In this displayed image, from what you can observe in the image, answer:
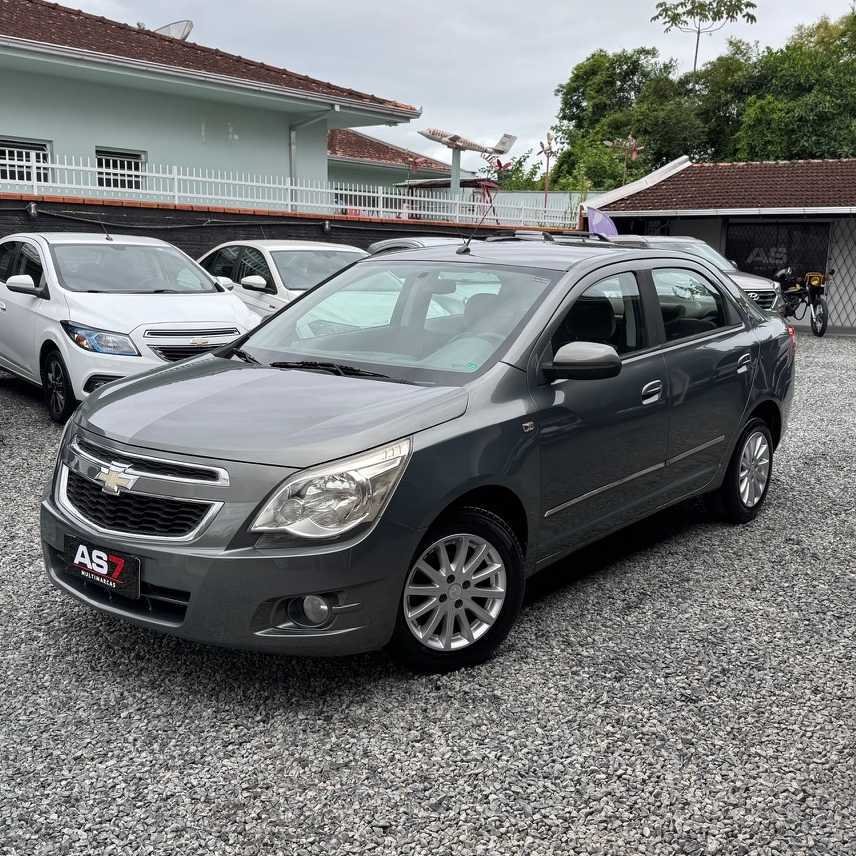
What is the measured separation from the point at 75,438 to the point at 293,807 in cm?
172

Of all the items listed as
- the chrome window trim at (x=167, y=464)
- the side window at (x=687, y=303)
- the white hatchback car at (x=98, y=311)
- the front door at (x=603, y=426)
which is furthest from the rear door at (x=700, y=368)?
the white hatchback car at (x=98, y=311)

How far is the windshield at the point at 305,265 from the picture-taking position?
10.7m

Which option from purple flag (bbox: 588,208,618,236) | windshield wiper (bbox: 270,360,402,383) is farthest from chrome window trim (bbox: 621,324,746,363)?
purple flag (bbox: 588,208,618,236)

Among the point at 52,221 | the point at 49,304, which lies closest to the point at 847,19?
the point at 52,221

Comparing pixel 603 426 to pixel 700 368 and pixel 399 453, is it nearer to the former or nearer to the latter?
pixel 700 368

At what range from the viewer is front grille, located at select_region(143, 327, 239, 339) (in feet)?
25.2

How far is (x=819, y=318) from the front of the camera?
19.3m

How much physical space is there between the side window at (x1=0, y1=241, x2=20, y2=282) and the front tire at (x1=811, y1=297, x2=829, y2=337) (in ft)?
51.1

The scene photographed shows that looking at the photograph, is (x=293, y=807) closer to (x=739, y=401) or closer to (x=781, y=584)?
(x=781, y=584)

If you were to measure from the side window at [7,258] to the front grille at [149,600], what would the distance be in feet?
22.0

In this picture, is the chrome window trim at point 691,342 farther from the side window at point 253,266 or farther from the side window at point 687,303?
the side window at point 253,266

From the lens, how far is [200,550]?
123 inches

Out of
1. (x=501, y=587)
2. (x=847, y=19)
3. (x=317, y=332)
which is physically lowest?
(x=501, y=587)

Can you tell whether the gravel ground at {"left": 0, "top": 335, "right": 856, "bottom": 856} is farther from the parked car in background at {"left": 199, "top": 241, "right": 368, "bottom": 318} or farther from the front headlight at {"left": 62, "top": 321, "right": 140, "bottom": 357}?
the parked car in background at {"left": 199, "top": 241, "right": 368, "bottom": 318}
